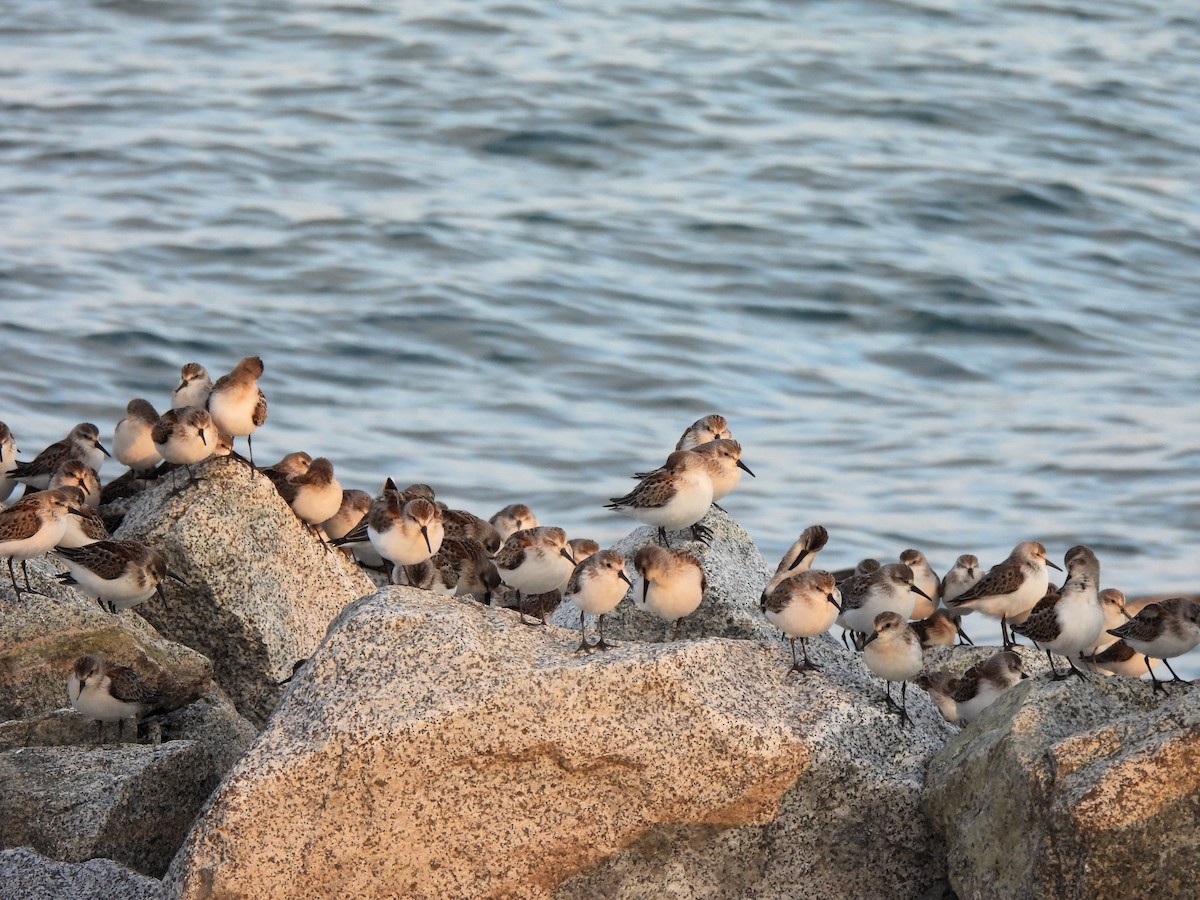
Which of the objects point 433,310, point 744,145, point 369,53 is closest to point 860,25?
point 744,145

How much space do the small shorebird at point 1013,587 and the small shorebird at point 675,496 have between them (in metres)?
1.82

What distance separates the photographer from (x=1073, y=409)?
2108 cm

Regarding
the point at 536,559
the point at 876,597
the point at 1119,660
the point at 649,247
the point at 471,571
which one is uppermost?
the point at 536,559

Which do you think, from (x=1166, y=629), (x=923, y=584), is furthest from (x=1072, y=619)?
(x=923, y=584)

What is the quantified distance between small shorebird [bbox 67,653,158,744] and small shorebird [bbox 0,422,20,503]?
359 cm

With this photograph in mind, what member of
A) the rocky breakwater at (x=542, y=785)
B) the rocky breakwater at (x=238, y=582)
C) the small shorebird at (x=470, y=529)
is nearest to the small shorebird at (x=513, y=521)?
the small shorebird at (x=470, y=529)

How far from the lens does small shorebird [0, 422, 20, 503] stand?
40.0ft

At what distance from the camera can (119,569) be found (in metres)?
9.61

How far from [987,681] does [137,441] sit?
19.3ft

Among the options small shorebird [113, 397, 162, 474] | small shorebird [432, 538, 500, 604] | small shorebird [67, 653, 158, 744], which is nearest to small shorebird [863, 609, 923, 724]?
small shorebird [432, 538, 500, 604]

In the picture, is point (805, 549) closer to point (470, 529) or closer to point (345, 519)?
point (470, 529)

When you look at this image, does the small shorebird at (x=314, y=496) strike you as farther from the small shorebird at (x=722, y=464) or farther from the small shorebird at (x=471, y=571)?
the small shorebird at (x=722, y=464)

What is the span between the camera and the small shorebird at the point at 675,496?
10.2 metres

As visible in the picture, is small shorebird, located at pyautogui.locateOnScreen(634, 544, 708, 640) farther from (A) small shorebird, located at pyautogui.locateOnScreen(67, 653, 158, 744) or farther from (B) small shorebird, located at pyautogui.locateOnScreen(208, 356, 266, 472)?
(B) small shorebird, located at pyautogui.locateOnScreen(208, 356, 266, 472)
